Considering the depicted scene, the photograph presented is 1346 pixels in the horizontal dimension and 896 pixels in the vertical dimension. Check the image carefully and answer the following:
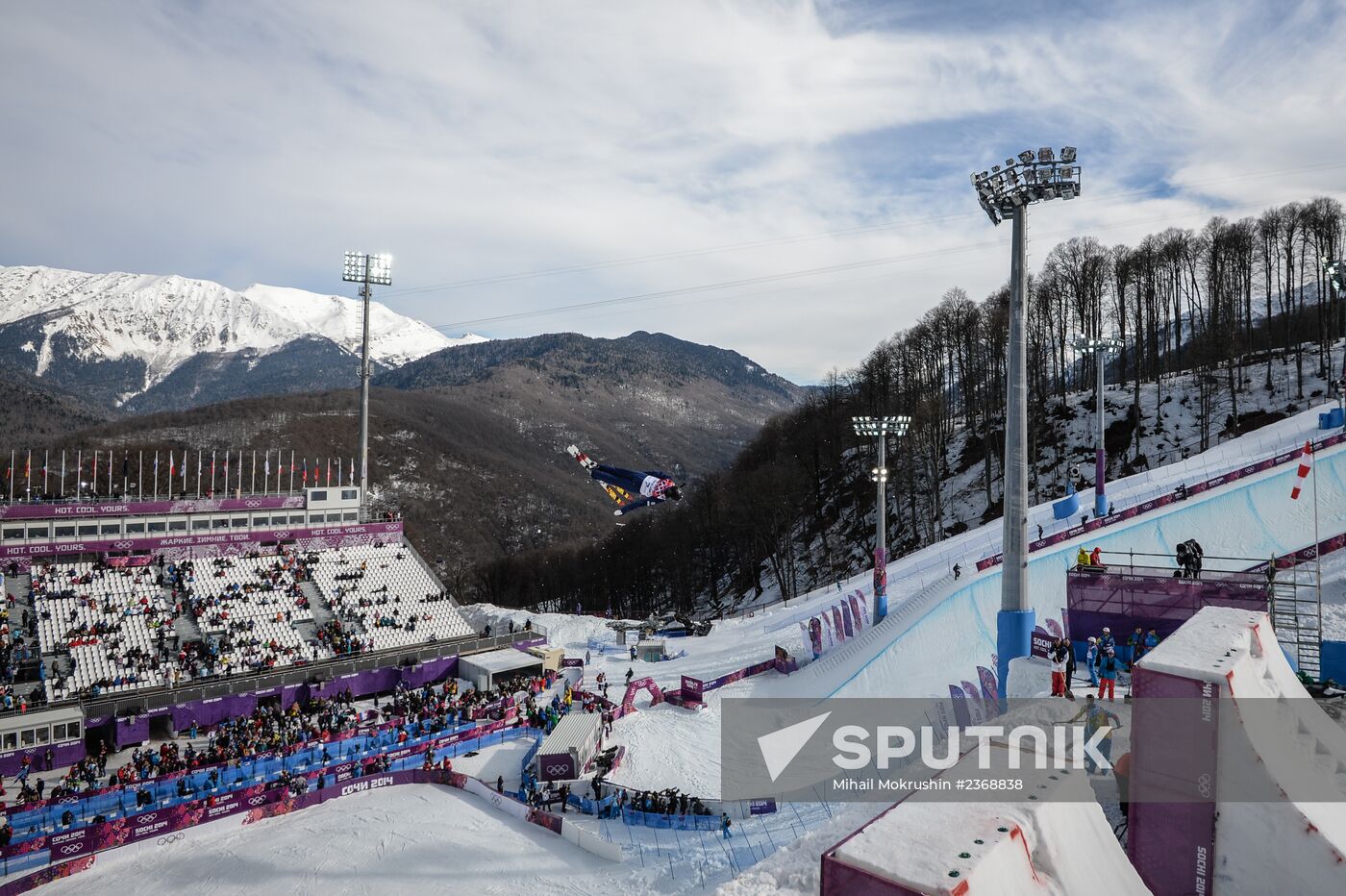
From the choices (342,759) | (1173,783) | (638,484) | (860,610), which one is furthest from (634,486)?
(1173,783)

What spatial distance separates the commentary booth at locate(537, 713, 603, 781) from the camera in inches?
856

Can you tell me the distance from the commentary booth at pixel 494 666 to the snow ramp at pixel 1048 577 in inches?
494

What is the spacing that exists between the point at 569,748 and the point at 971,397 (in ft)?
163

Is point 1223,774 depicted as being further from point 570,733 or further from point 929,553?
point 929,553

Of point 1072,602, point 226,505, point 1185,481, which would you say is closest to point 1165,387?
point 1185,481

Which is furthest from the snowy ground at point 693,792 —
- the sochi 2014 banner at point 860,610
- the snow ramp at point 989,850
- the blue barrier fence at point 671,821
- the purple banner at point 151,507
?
the purple banner at point 151,507

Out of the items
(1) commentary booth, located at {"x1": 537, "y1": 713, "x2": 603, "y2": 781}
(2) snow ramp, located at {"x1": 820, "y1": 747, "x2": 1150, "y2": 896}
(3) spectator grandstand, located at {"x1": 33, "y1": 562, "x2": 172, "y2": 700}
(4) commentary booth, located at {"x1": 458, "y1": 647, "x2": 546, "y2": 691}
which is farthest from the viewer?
(4) commentary booth, located at {"x1": 458, "y1": 647, "x2": 546, "y2": 691}

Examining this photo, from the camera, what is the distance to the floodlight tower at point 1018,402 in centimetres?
1348

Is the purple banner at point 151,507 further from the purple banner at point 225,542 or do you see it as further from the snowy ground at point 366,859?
the snowy ground at point 366,859

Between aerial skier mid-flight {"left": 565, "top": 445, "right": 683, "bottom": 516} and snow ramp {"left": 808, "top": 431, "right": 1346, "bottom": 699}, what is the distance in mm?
9258

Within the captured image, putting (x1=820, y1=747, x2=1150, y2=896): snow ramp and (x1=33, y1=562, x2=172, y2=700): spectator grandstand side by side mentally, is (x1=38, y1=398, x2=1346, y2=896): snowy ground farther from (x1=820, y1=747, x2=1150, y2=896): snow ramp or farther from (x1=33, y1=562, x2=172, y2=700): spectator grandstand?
(x1=33, y1=562, x2=172, y2=700): spectator grandstand

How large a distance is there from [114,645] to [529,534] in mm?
97664

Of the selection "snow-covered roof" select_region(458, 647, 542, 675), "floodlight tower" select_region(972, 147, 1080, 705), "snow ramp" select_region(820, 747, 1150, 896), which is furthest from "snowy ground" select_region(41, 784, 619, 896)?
"snow-covered roof" select_region(458, 647, 542, 675)

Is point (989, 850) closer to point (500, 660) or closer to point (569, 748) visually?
point (569, 748)
